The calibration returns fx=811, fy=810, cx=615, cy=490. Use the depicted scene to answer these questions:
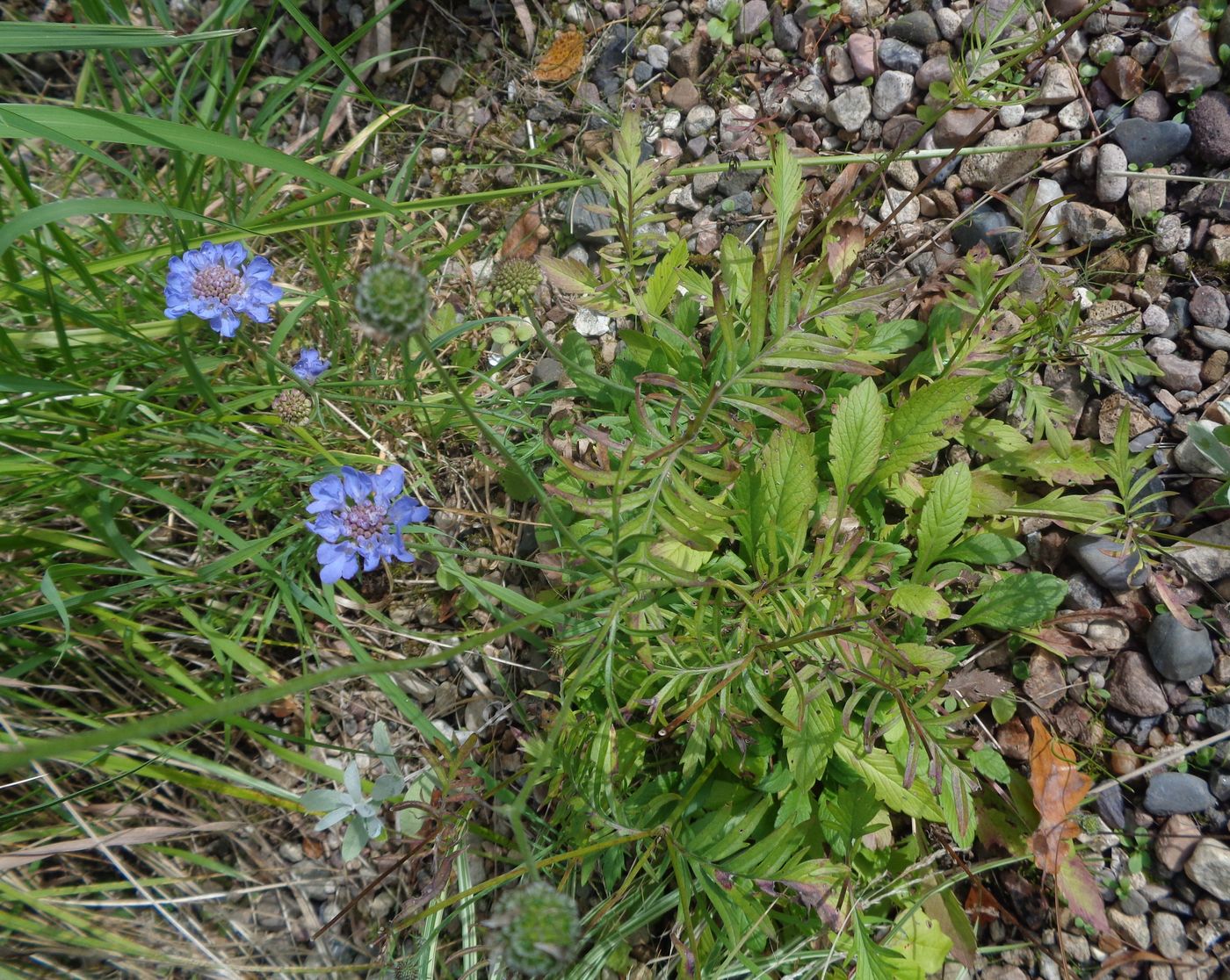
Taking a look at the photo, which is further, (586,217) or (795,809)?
(586,217)

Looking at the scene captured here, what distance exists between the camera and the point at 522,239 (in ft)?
9.39

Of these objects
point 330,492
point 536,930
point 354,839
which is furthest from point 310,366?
point 536,930

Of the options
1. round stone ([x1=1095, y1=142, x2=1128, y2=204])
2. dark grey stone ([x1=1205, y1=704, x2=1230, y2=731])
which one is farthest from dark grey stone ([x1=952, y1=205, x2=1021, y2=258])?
dark grey stone ([x1=1205, y1=704, x2=1230, y2=731])

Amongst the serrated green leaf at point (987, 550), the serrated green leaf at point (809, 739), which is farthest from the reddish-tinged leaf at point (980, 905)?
the serrated green leaf at point (987, 550)

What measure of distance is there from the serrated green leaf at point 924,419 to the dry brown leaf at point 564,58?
1.78 metres

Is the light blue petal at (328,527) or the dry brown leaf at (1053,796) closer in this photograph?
the light blue petal at (328,527)

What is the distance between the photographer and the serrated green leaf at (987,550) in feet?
7.04

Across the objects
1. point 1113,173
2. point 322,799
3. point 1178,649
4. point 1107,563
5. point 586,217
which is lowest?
point 322,799

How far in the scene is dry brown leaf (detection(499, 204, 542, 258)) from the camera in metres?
2.86

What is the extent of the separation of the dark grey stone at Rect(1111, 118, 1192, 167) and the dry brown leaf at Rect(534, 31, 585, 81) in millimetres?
1795

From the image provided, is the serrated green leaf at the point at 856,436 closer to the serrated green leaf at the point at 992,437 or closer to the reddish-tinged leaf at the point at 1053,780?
the serrated green leaf at the point at 992,437

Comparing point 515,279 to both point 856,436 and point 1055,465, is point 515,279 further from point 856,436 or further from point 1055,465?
point 1055,465

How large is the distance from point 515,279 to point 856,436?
1292 mm

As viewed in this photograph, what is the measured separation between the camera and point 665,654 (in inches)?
77.8
